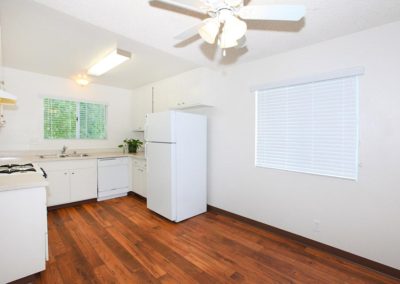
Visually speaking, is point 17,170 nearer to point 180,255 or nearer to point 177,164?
point 177,164

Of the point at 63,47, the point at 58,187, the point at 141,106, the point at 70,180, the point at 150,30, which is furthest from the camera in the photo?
the point at 141,106

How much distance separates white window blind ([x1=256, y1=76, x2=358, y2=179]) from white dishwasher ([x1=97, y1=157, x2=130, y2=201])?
2.77 m

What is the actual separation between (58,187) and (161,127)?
213cm

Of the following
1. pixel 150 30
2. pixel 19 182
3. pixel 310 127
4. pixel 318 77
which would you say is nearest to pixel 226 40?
pixel 150 30

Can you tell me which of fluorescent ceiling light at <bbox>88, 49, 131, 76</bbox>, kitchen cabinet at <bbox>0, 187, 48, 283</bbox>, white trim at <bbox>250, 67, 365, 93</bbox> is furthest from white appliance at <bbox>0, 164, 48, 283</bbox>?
white trim at <bbox>250, 67, 365, 93</bbox>

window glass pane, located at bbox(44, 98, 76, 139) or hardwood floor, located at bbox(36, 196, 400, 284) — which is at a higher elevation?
window glass pane, located at bbox(44, 98, 76, 139)

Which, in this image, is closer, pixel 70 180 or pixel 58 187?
pixel 58 187

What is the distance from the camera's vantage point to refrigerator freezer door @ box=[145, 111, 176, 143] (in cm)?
289


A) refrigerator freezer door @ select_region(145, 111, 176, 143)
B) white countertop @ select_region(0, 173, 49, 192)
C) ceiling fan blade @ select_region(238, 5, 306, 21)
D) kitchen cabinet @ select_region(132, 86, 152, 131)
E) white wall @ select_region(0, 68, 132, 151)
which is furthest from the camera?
kitchen cabinet @ select_region(132, 86, 152, 131)

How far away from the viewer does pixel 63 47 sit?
101 inches

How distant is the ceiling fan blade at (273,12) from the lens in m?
1.15

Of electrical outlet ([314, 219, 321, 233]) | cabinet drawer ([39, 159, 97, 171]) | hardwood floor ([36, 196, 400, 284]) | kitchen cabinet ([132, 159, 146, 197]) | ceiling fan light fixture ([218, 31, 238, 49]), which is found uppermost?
ceiling fan light fixture ([218, 31, 238, 49])

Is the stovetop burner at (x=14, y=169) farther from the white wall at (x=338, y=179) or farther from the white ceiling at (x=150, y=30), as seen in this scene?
the white wall at (x=338, y=179)

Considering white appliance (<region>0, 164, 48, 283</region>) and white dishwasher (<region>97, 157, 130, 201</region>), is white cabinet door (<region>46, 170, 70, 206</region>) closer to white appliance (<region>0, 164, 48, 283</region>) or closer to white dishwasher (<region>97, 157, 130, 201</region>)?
white dishwasher (<region>97, 157, 130, 201</region>)
